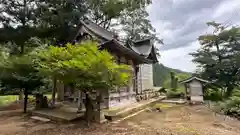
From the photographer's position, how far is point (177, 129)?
5.50m

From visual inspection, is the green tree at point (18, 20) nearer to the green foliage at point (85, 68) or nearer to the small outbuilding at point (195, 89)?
the green foliage at point (85, 68)

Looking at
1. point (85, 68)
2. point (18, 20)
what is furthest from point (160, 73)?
point (85, 68)

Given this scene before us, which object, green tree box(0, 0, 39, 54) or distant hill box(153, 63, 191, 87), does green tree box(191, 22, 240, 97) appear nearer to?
distant hill box(153, 63, 191, 87)

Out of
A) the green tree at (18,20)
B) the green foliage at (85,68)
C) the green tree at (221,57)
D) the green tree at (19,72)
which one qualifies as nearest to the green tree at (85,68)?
the green foliage at (85,68)

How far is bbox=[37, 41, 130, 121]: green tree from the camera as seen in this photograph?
5.29 metres

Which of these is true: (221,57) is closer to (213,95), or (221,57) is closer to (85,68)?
Answer: (213,95)

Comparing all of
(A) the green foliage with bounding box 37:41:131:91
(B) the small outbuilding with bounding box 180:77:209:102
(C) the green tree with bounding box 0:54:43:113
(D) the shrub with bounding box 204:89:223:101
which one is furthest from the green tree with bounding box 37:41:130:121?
(D) the shrub with bounding box 204:89:223:101

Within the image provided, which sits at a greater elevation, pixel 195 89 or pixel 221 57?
pixel 221 57

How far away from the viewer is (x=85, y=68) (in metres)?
5.20

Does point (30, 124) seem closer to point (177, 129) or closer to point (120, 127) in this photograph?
point (120, 127)

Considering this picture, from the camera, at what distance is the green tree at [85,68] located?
529 cm

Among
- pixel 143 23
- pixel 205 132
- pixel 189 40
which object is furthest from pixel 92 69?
pixel 143 23

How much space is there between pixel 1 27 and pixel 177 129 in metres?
12.8

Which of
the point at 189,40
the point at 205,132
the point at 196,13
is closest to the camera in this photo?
the point at 205,132
